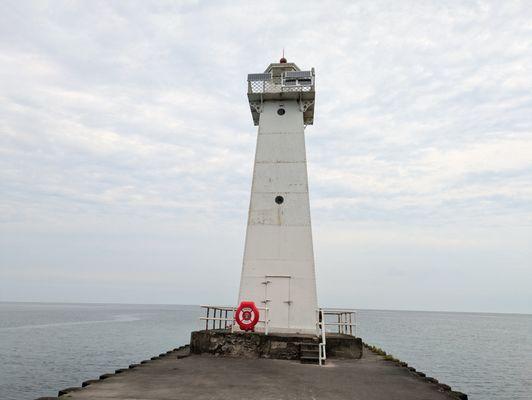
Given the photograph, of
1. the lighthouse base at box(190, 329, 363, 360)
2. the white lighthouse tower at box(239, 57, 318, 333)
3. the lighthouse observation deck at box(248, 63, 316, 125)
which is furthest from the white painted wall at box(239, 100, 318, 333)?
the lighthouse base at box(190, 329, 363, 360)

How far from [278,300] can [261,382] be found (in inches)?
207

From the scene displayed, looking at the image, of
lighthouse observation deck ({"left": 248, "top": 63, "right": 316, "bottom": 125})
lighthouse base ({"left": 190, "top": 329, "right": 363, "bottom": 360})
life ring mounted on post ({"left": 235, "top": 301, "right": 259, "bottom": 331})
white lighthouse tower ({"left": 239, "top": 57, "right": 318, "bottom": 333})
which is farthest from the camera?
lighthouse observation deck ({"left": 248, "top": 63, "right": 316, "bottom": 125})

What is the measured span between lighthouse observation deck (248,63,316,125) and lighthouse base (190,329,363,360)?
8.02 m

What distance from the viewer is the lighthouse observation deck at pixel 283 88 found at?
1552 centimetres

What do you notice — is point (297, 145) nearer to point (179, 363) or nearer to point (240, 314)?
point (240, 314)

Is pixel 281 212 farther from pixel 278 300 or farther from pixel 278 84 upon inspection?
pixel 278 84

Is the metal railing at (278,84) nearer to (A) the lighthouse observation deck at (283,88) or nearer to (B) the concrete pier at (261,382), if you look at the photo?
(A) the lighthouse observation deck at (283,88)

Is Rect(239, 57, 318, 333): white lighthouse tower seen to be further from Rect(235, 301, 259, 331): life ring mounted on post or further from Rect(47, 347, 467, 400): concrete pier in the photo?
Rect(47, 347, 467, 400): concrete pier

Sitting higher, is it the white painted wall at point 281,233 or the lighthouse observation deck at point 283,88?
the lighthouse observation deck at point 283,88

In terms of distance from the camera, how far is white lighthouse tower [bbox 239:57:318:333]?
14.1 meters

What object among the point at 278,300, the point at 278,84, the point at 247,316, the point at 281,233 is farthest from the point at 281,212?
the point at 278,84

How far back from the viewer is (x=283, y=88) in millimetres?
15617

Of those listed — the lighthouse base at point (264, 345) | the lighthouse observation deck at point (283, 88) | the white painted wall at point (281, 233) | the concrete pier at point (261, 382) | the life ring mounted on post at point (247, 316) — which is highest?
the lighthouse observation deck at point (283, 88)

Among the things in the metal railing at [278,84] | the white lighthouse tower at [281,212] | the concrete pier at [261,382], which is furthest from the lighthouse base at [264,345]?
the metal railing at [278,84]
